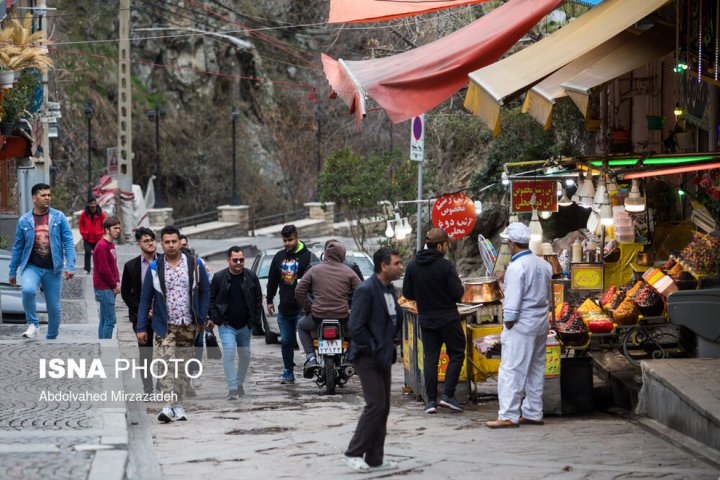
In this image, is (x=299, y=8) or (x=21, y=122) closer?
(x=21, y=122)

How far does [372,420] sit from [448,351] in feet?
10.1

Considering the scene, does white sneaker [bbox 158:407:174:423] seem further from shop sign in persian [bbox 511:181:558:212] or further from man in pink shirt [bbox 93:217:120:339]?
shop sign in persian [bbox 511:181:558:212]

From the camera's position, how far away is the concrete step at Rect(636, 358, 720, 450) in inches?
370

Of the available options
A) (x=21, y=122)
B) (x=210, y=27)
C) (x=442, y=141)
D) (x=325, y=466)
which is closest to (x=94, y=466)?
(x=325, y=466)

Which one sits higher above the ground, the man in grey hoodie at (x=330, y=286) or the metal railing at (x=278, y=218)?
the metal railing at (x=278, y=218)

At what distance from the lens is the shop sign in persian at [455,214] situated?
16188 millimetres

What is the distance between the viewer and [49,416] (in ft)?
33.1

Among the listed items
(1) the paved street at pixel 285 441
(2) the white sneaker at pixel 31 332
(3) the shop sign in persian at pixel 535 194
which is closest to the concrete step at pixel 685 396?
(1) the paved street at pixel 285 441

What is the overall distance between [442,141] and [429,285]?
15555mm

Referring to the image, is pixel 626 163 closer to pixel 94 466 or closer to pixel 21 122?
pixel 94 466

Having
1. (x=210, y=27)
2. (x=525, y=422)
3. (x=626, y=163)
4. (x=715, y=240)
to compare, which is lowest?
(x=525, y=422)

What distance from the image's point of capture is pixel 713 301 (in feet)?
37.6

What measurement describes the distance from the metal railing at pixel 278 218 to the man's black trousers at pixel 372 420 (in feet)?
133

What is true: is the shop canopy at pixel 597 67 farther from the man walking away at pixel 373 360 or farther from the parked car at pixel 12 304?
the parked car at pixel 12 304
